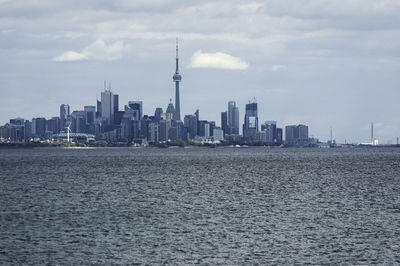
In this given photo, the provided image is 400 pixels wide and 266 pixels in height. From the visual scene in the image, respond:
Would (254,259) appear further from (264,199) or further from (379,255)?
(264,199)

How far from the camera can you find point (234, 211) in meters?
77.9

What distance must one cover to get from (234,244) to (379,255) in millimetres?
11628

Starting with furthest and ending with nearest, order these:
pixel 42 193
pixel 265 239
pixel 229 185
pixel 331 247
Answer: pixel 229 185
pixel 42 193
pixel 265 239
pixel 331 247

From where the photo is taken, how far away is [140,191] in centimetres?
10812

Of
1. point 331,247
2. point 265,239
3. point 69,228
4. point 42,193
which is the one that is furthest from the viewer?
point 42,193

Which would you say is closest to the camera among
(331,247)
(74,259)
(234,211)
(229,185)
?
(74,259)

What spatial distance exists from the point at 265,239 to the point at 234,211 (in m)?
20.7

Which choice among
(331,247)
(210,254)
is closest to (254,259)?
(210,254)

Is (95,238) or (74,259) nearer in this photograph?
(74,259)

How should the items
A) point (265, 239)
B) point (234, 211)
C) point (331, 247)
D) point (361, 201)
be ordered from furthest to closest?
point (361, 201), point (234, 211), point (265, 239), point (331, 247)

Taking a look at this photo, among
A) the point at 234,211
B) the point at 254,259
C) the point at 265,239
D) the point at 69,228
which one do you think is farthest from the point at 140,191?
the point at 254,259

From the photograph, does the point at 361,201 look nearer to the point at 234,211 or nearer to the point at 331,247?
the point at 234,211

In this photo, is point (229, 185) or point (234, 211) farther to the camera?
point (229, 185)

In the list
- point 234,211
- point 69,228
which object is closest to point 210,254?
point 69,228
